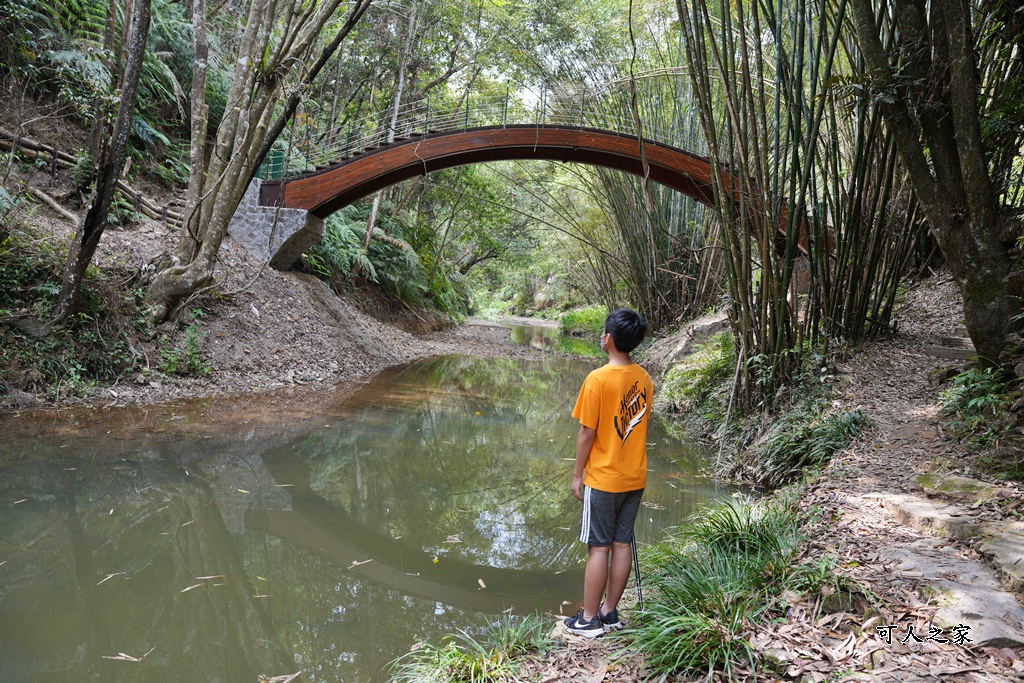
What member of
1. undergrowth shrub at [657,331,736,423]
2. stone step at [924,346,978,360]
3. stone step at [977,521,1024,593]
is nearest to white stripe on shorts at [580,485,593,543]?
stone step at [977,521,1024,593]

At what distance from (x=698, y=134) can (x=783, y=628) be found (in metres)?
9.15

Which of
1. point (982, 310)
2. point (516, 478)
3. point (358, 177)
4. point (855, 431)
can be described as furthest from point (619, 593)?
point (358, 177)

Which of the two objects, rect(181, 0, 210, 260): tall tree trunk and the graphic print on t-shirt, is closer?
the graphic print on t-shirt

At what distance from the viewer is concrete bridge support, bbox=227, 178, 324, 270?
31.8 ft

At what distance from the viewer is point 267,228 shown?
9.82 meters

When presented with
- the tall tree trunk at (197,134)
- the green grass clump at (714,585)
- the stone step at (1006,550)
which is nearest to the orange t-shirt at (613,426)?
the green grass clump at (714,585)

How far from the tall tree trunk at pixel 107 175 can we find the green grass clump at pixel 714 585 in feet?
17.5

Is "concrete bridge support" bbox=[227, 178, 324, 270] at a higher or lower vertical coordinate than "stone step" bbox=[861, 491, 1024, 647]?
higher

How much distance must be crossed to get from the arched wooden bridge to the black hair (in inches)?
288

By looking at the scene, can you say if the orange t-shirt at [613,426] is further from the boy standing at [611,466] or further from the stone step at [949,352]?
the stone step at [949,352]

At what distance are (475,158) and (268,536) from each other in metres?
8.04

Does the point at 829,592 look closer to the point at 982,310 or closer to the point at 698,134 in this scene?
the point at 982,310

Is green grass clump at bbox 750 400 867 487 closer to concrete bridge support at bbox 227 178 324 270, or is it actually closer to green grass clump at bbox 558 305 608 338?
concrete bridge support at bbox 227 178 324 270

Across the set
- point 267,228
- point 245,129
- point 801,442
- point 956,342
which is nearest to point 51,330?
point 245,129
